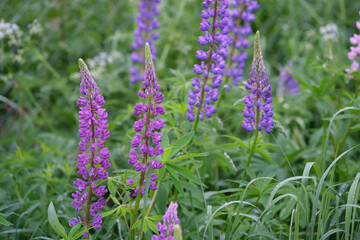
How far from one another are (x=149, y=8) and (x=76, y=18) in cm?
155

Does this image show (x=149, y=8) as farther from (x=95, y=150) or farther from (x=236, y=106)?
(x=95, y=150)

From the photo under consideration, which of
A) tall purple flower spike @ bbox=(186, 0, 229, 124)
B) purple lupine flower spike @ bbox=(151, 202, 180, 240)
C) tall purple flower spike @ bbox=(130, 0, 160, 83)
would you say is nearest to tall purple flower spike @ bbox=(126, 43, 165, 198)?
purple lupine flower spike @ bbox=(151, 202, 180, 240)

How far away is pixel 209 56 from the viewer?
260 centimetres

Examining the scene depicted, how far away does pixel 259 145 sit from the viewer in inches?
100

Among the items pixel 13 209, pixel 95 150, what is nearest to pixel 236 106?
pixel 95 150

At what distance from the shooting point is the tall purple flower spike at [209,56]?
254 cm

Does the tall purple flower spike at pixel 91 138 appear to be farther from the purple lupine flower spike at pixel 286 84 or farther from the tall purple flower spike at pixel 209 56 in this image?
the purple lupine flower spike at pixel 286 84

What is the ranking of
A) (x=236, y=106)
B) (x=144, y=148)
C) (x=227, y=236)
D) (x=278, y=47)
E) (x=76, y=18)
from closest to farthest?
(x=144, y=148), (x=227, y=236), (x=236, y=106), (x=76, y=18), (x=278, y=47)

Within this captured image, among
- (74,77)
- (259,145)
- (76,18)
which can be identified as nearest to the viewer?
(259,145)

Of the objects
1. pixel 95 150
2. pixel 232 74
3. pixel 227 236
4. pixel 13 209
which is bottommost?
pixel 13 209

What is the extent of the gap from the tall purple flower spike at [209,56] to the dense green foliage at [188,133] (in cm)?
15

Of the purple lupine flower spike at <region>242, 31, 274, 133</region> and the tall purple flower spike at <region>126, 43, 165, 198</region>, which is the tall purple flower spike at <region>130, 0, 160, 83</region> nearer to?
the purple lupine flower spike at <region>242, 31, 274, 133</region>

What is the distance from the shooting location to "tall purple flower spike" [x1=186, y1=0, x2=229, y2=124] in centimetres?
254

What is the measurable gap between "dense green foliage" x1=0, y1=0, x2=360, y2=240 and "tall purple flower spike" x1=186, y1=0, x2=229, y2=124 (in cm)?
15
